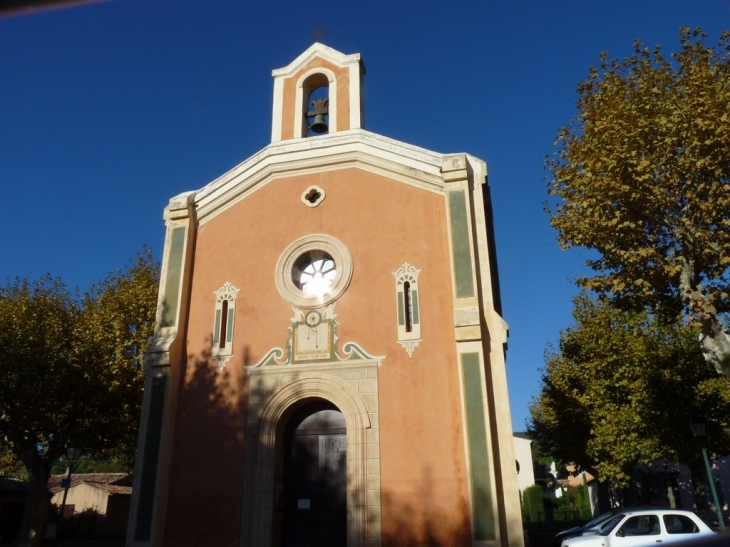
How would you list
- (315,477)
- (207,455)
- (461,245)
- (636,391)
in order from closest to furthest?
(315,477)
(207,455)
(461,245)
(636,391)

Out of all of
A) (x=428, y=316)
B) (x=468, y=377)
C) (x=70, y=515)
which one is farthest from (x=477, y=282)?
(x=70, y=515)

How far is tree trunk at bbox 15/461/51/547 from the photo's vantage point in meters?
19.5

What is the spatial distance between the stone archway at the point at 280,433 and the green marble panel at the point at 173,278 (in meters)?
2.41

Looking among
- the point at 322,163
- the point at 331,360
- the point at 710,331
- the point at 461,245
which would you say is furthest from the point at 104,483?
the point at 710,331

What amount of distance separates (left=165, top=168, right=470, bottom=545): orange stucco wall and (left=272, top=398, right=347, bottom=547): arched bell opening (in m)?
0.89

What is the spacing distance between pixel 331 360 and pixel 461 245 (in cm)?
348

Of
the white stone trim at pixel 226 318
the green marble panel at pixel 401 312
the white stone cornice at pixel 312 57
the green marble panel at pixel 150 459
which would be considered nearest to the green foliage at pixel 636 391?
the green marble panel at pixel 401 312

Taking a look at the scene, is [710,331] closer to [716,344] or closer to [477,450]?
[716,344]

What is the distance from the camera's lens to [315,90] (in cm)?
1568

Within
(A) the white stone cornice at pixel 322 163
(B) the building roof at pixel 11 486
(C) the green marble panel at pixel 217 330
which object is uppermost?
(A) the white stone cornice at pixel 322 163

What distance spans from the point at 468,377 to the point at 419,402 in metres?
1.05

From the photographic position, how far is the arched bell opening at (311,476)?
37.0ft

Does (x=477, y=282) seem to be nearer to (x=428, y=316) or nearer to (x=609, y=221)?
(x=428, y=316)

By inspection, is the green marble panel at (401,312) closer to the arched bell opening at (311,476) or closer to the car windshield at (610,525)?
the arched bell opening at (311,476)
